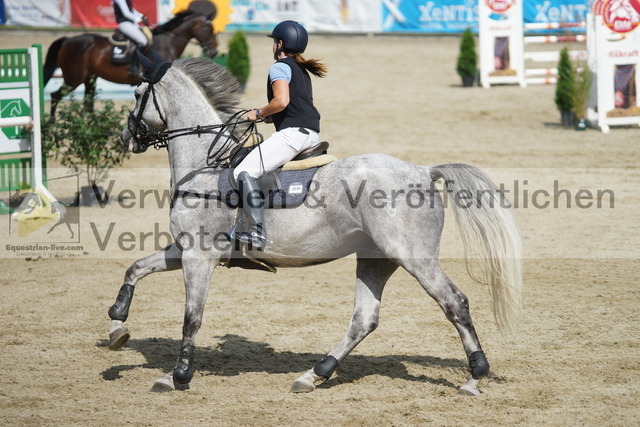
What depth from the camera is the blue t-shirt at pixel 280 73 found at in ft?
18.1

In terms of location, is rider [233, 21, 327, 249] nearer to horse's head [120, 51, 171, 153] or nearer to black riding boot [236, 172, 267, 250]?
black riding boot [236, 172, 267, 250]

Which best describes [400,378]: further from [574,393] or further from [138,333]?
[138,333]

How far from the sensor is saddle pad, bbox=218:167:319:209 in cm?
564

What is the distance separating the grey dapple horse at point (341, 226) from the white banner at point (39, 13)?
2485 centimetres

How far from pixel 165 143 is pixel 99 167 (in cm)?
647

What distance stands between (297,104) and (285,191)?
2.07 ft

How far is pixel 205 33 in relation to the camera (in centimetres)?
1747

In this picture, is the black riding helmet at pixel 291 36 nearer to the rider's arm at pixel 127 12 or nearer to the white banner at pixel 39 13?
the rider's arm at pixel 127 12

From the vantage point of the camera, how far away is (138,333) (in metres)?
6.99

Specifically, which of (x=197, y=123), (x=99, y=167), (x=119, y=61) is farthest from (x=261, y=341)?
(x=119, y=61)

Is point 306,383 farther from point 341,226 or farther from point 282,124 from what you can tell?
point 282,124

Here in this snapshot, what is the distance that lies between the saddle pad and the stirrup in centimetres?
22

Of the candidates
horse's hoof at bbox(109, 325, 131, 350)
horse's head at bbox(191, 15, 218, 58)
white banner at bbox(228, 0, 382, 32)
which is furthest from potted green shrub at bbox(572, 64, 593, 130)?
white banner at bbox(228, 0, 382, 32)

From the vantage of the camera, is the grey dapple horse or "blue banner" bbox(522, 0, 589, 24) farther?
"blue banner" bbox(522, 0, 589, 24)
